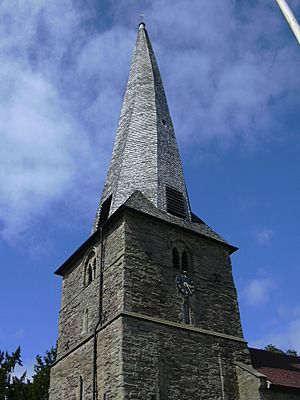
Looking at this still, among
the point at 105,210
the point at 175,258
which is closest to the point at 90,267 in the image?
the point at 105,210

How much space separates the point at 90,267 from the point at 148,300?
353 centimetres

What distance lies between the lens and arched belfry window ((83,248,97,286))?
1723 centimetres

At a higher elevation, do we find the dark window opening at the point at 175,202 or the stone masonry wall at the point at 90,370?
the dark window opening at the point at 175,202

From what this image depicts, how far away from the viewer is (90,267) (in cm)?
1762

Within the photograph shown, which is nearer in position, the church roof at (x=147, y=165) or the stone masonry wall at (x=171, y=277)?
the stone masonry wall at (x=171, y=277)

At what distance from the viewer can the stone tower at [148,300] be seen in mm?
13766

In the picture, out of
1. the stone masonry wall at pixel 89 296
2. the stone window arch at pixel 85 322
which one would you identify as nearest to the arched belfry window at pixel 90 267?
the stone masonry wall at pixel 89 296

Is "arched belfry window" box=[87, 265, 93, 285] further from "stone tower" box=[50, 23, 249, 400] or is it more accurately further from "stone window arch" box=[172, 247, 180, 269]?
"stone window arch" box=[172, 247, 180, 269]

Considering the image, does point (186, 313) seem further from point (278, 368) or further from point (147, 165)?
point (147, 165)

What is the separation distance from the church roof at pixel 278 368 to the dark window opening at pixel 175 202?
612 centimetres

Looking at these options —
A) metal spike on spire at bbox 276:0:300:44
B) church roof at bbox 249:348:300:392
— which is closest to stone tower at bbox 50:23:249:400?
church roof at bbox 249:348:300:392

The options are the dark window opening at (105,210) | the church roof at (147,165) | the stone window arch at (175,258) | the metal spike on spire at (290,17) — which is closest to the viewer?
the metal spike on spire at (290,17)

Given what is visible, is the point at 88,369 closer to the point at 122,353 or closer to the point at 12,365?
the point at 122,353

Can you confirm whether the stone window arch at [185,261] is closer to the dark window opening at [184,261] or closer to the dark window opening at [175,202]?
the dark window opening at [184,261]
